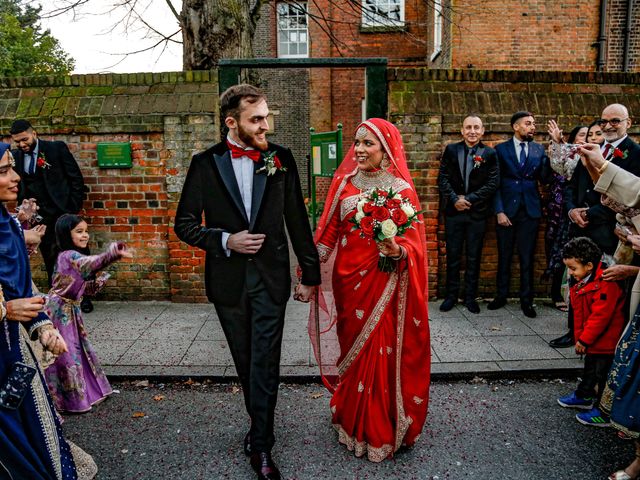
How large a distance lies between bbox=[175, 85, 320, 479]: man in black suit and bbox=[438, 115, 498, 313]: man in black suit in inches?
139

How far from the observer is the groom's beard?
3182mm

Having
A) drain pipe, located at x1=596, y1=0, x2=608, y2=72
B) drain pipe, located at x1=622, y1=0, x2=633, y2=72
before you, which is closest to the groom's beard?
drain pipe, located at x1=596, y1=0, x2=608, y2=72

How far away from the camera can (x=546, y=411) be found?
416 cm

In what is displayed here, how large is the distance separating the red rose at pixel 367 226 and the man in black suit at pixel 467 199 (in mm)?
3331

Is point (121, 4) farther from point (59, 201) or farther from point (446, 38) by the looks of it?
point (446, 38)

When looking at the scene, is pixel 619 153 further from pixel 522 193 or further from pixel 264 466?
pixel 264 466

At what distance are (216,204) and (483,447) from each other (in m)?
2.46

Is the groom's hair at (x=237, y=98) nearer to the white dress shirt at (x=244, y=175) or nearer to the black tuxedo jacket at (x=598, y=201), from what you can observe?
the white dress shirt at (x=244, y=175)

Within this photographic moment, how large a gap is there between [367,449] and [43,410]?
1.99 m

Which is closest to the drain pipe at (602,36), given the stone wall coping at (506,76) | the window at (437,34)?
the window at (437,34)

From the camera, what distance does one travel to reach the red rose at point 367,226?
126 inches

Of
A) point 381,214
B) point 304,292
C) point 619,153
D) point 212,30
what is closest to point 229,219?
point 304,292

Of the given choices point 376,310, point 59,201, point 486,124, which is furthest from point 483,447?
point 59,201

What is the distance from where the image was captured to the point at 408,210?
3.29 m
